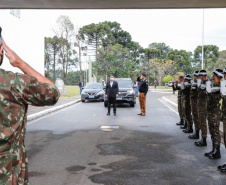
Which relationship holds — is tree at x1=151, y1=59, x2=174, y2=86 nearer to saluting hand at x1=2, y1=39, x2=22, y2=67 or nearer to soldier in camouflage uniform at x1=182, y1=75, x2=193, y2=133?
soldier in camouflage uniform at x1=182, y1=75, x2=193, y2=133

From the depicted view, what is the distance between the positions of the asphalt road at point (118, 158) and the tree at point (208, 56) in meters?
69.9

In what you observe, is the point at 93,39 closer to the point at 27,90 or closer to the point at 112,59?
the point at 112,59

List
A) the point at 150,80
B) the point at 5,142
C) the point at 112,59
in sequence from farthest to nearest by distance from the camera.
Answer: the point at 150,80, the point at 112,59, the point at 5,142

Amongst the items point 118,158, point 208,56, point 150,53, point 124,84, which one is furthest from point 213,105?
point 150,53

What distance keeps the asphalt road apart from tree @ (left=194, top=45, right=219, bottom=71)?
6988 centimetres

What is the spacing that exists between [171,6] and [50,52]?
68.6m

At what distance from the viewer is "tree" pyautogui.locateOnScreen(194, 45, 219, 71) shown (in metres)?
76.5

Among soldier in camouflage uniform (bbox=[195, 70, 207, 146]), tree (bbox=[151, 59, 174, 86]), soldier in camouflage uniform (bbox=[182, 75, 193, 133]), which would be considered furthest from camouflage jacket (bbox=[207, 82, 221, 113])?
tree (bbox=[151, 59, 174, 86])

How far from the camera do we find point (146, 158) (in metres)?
6.59

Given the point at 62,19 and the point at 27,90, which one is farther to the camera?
the point at 62,19

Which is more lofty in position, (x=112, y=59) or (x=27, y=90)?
(x=112, y=59)

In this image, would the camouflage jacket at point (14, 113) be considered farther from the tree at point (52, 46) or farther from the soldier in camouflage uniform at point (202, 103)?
the tree at point (52, 46)

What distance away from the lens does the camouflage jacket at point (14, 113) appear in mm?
1968

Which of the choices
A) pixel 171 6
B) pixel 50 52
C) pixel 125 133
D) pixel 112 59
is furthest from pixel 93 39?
pixel 125 133
